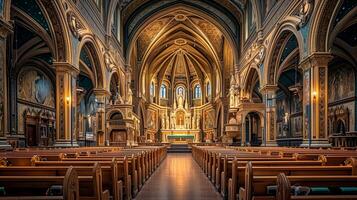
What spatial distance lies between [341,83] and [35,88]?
16470 millimetres

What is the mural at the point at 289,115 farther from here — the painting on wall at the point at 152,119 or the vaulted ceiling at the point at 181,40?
the painting on wall at the point at 152,119

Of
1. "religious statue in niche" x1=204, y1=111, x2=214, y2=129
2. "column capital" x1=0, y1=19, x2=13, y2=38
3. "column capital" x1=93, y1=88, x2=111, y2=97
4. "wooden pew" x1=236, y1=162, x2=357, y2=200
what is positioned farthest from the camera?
"religious statue in niche" x1=204, y1=111, x2=214, y2=129

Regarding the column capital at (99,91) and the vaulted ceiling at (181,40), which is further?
the vaulted ceiling at (181,40)

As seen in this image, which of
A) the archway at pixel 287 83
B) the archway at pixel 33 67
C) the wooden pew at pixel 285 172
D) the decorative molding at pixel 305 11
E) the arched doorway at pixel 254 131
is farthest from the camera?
the arched doorway at pixel 254 131

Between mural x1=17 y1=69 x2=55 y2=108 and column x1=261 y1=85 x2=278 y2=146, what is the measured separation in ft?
40.8

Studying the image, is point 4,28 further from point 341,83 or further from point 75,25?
point 341,83

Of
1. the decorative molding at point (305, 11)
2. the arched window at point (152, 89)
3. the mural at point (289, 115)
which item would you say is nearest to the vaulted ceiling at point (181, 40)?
the arched window at point (152, 89)

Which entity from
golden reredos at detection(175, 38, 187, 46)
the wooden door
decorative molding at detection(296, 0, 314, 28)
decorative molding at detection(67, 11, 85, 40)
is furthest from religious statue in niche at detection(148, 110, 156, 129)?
decorative molding at detection(296, 0, 314, 28)

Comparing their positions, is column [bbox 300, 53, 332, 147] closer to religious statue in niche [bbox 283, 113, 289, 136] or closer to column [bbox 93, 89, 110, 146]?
column [bbox 93, 89, 110, 146]

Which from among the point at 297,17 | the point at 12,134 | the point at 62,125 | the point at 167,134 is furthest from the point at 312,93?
the point at 167,134

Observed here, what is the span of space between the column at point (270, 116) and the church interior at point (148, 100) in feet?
0.17

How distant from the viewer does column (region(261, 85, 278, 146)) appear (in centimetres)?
1587

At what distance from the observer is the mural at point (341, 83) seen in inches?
606

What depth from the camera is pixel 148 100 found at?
35438 mm
